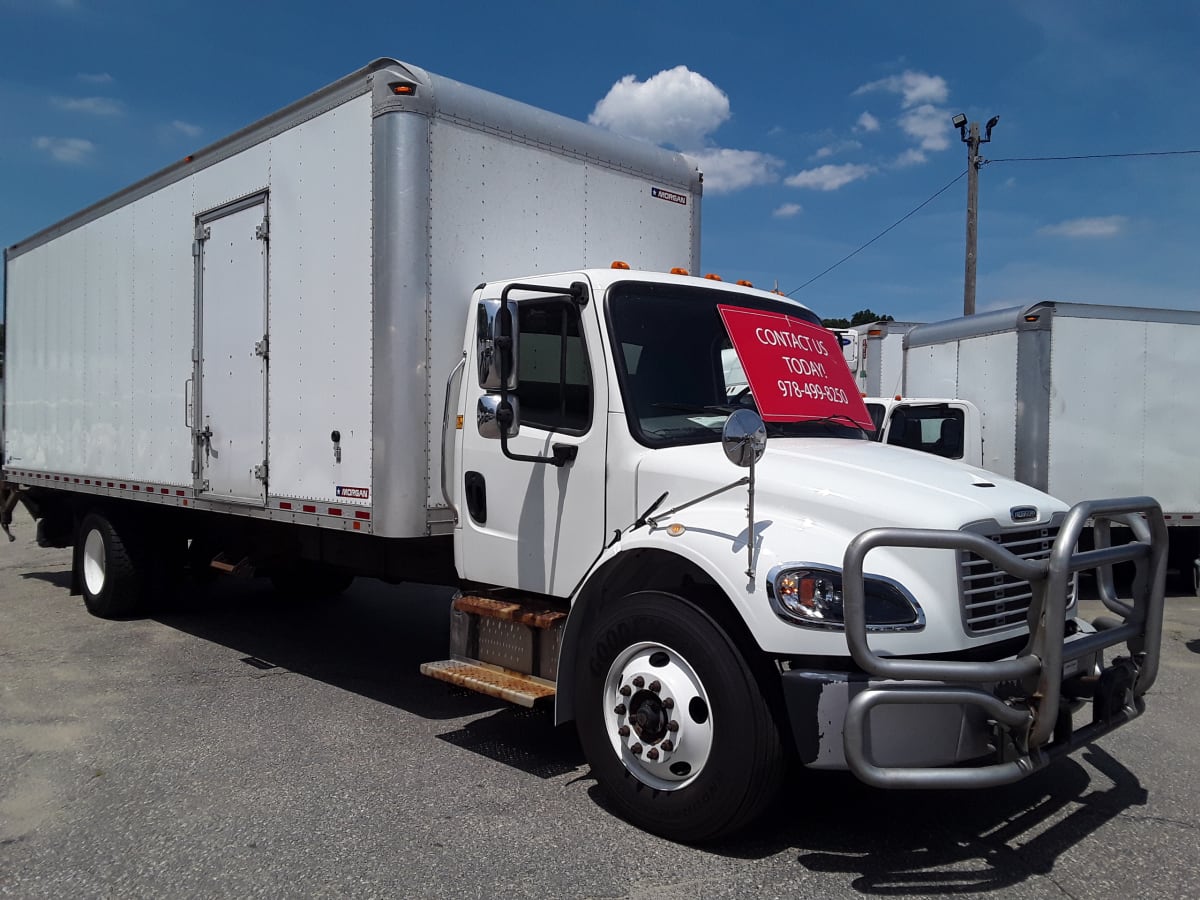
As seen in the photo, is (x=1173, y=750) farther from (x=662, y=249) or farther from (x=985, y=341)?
(x=985, y=341)

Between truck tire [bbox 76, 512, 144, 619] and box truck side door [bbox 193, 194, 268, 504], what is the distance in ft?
7.12

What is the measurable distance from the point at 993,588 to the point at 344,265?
3.89 m

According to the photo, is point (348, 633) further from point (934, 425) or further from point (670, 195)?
point (934, 425)

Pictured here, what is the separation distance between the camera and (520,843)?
13.2 ft

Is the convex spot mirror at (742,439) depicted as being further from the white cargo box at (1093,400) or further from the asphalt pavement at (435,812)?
the white cargo box at (1093,400)

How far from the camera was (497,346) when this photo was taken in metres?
4.59

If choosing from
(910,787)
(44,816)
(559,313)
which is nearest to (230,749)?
(44,816)

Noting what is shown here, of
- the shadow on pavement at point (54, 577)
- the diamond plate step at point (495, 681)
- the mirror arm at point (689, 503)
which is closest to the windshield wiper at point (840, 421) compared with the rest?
the mirror arm at point (689, 503)

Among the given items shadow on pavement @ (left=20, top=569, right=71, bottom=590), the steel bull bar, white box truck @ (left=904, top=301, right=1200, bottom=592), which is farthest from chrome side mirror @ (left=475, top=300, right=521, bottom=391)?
shadow on pavement @ (left=20, top=569, right=71, bottom=590)

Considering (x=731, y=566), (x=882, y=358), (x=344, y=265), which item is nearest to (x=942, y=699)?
(x=731, y=566)

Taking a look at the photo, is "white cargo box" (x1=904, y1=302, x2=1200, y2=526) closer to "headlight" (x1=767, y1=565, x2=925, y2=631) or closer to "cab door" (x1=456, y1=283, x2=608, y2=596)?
"cab door" (x1=456, y1=283, x2=608, y2=596)

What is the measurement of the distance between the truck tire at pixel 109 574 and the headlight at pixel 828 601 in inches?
278

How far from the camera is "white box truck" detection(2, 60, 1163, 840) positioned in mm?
3574

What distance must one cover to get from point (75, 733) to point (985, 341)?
9548 millimetres
